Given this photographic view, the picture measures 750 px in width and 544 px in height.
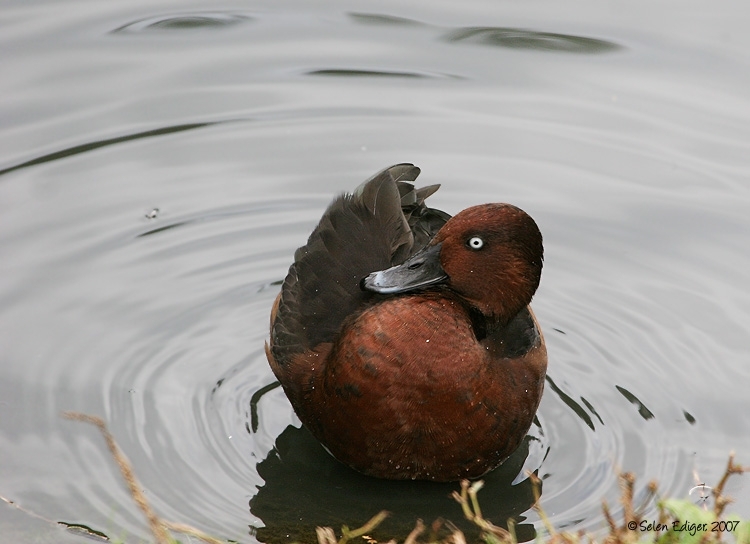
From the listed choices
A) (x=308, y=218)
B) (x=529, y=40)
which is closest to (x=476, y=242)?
Result: (x=308, y=218)

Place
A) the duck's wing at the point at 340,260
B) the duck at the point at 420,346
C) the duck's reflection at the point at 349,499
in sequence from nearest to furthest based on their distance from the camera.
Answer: the duck at the point at 420,346
the duck's reflection at the point at 349,499
the duck's wing at the point at 340,260

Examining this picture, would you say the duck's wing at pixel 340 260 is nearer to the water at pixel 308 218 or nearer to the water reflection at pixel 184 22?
the water at pixel 308 218

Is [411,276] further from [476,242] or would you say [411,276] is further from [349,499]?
[349,499]

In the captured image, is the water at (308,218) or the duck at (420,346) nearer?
the duck at (420,346)

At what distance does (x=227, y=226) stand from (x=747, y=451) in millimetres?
3386

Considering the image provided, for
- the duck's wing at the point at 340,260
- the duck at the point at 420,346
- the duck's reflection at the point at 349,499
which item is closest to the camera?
the duck at the point at 420,346

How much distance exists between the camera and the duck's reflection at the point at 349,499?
196 inches

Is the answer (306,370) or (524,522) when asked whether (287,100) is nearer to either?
(306,370)

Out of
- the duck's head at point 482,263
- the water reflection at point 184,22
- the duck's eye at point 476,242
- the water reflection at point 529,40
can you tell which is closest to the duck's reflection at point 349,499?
the duck's head at point 482,263

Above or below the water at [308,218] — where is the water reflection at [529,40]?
above

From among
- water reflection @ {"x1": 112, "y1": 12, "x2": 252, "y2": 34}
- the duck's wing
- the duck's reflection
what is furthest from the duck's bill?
water reflection @ {"x1": 112, "y1": 12, "x2": 252, "y2": 34}

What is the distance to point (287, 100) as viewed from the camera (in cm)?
830

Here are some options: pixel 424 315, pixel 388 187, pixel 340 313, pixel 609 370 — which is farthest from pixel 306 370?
pixel 609 370

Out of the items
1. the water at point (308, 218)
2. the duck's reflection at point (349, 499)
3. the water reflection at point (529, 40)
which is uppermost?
the water reflection at point (529, 40)
